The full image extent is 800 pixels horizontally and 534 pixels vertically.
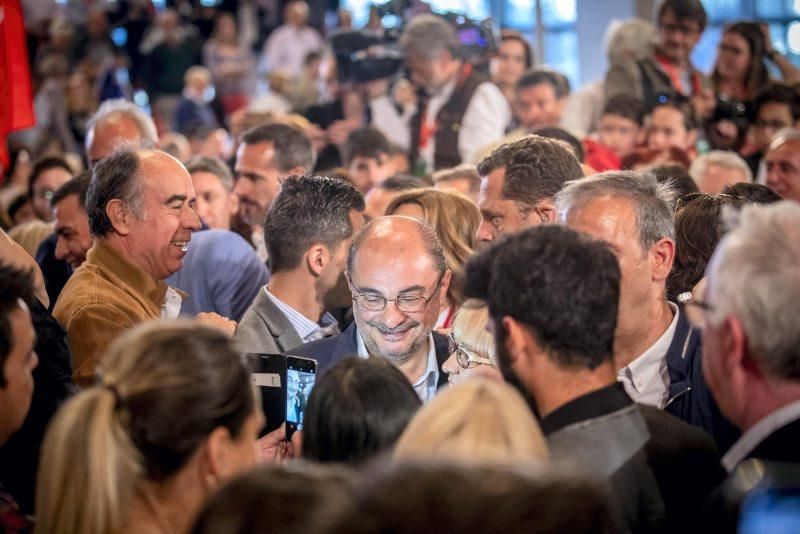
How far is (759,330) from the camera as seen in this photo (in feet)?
7.98

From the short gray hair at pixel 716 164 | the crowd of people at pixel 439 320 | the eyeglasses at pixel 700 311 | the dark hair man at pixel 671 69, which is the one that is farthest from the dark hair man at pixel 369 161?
the eyeglasses at pixel 700 311

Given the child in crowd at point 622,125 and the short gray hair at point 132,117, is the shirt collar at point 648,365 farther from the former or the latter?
the child in crowd at point 622,125

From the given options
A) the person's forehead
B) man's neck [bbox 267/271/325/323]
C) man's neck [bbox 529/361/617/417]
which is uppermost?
the person's forehead

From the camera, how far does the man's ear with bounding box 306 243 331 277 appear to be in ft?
14.5

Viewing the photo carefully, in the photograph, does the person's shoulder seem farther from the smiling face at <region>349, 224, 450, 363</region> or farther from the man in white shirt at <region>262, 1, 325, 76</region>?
the man in white shirt at <region>262, 1, 325, 76</region>

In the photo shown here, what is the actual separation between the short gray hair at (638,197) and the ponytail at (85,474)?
1.91 metres

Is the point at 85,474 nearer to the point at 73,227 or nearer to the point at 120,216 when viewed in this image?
the point at 120,216

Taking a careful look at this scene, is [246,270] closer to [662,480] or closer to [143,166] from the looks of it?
[143,166]

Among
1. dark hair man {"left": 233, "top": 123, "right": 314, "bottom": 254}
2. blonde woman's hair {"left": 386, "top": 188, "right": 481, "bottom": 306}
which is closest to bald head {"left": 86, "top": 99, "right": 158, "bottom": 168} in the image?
dark hair man {"left": 233, "top": 123, "right": 314, "bottom": 254}

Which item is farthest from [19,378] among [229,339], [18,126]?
[18,126]

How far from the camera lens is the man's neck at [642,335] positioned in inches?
141

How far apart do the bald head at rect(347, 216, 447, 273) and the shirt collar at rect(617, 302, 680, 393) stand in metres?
0.73

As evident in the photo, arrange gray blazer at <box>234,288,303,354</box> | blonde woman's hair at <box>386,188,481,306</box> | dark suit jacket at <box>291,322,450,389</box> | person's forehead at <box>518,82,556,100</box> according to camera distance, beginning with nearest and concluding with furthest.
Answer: dark suit jacket at <box>291,322,450,389</box> < gray blazer at <box>234,288,303,354</box> < blonde woman's hair at <box>386,188,481,306</box> < person's forehead at <box>518,82,556,100</box>

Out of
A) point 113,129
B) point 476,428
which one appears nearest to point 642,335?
point 476,428
